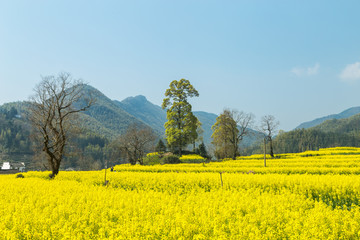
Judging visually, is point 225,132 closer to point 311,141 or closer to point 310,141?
point 311,141

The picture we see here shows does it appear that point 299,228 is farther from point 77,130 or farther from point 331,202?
point 77,130

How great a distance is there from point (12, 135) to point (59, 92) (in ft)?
452

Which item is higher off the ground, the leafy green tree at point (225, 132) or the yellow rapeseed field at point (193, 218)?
the leafy green tree at point (225, 132)

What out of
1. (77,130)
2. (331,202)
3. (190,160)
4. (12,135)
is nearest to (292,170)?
(331,202)

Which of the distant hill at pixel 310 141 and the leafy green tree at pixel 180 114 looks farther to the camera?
the distant hill at pixel 310 141

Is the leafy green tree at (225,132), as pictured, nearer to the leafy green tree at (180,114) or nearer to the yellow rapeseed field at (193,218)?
the leafy green tree at (180,114)

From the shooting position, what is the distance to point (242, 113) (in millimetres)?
52844

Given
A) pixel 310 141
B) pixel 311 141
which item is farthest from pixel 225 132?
pixel 310 141

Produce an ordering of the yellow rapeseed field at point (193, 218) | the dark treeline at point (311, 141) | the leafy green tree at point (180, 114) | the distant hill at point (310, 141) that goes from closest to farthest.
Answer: the yellow rapeseed field at point (193, 218), the leafy green tree at point (180, 114), the distant hill at point (310, 141), the dark treeline at point (311, 141)

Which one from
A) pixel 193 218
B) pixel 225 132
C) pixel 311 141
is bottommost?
pixel 193 218

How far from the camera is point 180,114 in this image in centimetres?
4869

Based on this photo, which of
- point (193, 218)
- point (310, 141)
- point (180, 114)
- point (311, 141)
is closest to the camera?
point (193, 218)

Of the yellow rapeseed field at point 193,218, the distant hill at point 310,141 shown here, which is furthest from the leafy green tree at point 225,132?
the distant hill at point 310,141

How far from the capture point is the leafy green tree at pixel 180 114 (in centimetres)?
4734
